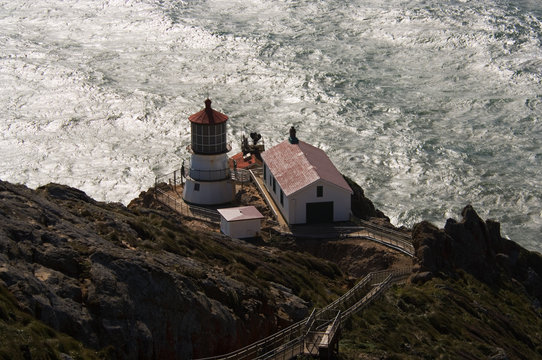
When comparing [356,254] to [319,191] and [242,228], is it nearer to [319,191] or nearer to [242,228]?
[319,191]

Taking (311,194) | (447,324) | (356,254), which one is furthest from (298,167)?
(447,324)

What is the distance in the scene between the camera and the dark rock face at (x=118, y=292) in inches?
741

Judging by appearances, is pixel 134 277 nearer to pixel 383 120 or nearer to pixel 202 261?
pixel 202 261

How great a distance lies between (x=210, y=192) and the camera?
4438cm

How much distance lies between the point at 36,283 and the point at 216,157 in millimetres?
25400

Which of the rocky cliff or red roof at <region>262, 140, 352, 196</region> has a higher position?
red roof at <region>262, 140, 352, 196</region>

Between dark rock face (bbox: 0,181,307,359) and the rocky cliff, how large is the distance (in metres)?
0.02

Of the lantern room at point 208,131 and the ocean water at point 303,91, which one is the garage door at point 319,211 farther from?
the ocean water at point 303,91

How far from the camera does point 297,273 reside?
97.4 ft

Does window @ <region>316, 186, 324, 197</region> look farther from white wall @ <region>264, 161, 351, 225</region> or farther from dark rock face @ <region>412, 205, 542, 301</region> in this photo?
dark rock face @ <region>412, 205, 542, 301</region>

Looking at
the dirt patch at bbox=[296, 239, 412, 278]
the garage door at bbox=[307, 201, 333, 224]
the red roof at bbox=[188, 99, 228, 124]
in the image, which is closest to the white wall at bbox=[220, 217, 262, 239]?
the dirt patch at bbox=[296, 239, 412, 278]

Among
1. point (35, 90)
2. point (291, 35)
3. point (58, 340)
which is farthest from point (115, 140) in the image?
point (58, 340)

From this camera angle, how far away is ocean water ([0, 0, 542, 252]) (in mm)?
62906

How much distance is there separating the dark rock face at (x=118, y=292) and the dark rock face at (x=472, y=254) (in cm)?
1239
